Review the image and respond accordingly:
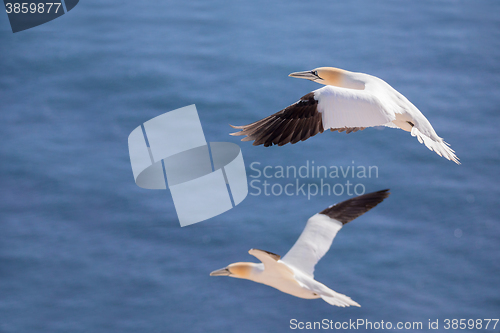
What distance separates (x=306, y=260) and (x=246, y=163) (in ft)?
33.6

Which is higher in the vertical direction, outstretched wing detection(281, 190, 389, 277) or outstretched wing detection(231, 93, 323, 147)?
outstretched wing detection(231, 93, 323, 147)

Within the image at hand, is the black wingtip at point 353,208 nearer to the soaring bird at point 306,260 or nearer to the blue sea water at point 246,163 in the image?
the soaring bird at point 306,260

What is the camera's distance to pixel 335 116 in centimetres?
920

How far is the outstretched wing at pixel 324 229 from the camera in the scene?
358 inches

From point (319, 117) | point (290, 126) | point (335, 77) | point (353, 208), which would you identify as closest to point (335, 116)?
point (319, 117)

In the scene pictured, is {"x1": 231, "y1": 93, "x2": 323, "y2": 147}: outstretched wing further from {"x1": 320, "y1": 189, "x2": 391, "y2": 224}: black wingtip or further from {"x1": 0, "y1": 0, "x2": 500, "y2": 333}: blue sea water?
{"x1": 0, "y1": 0, "x2": 500, "y2": 333}: blue sea water

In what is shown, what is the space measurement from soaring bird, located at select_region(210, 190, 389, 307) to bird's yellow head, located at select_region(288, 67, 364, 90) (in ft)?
6.25

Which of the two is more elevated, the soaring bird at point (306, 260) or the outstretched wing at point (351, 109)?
the outstretched wing at point (351, 109)

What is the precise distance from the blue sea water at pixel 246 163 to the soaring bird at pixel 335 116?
7.82 metres

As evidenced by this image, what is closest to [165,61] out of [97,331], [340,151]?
[340,151]

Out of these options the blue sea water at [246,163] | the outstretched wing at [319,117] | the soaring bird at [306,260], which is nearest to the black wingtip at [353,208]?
the soaring bird at [306,260]

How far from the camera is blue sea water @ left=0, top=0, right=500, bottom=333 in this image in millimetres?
16938

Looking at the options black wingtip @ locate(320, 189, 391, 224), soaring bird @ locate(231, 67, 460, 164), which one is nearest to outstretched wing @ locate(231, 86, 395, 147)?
soaring bird @ locate(231, 67, 460, 164)

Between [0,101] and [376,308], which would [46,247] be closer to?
[0,101]
